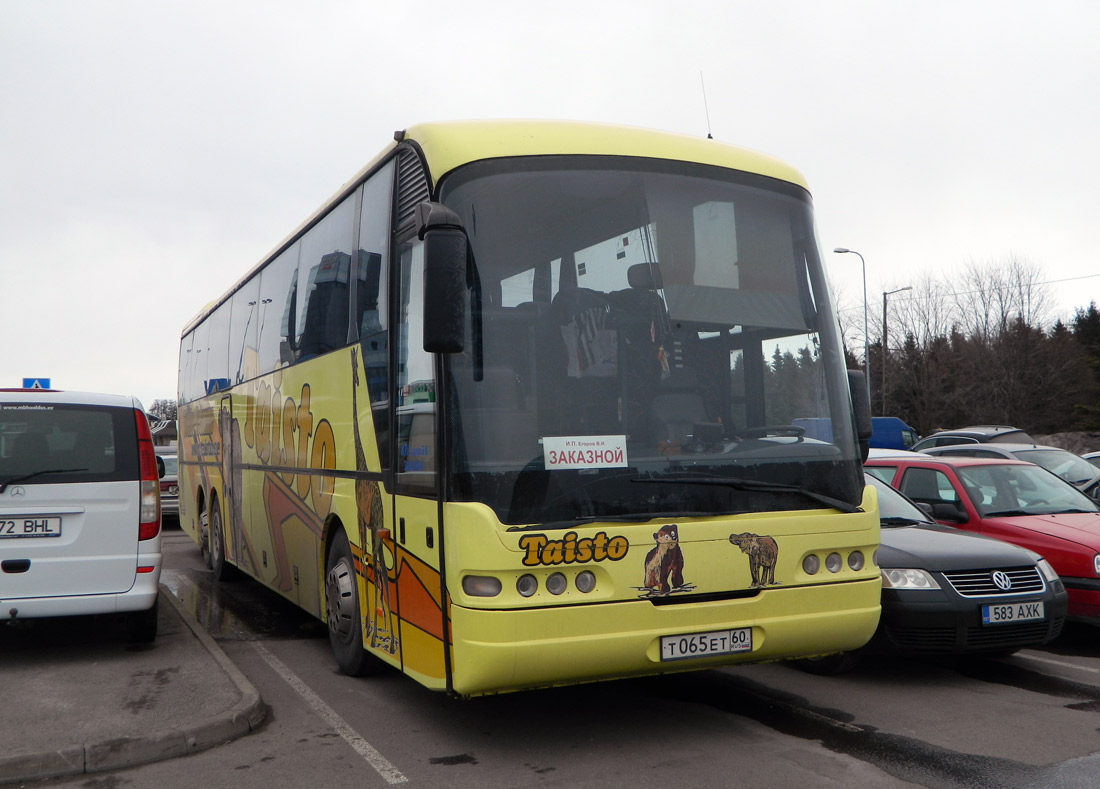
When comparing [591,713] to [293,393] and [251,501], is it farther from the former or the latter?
[251,501]

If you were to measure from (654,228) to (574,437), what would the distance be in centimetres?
131

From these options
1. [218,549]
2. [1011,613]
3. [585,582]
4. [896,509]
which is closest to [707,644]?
[585,582]

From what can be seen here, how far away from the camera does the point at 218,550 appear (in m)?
12.4

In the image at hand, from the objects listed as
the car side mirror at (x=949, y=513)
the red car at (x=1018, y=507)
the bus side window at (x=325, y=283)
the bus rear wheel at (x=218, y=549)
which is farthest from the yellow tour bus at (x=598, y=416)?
the bus rear wheel at (x=218, y=549)

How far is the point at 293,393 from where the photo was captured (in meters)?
8.36

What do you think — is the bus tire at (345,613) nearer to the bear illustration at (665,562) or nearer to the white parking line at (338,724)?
the white parking line at (338,724)

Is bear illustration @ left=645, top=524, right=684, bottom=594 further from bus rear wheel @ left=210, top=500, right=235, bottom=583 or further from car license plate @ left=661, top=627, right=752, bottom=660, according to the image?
bus rear wheel @ left=210, top=500, right=235, bottom=583

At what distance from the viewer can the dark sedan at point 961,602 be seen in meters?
6.75

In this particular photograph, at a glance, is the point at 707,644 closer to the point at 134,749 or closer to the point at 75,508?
the point at 134,749

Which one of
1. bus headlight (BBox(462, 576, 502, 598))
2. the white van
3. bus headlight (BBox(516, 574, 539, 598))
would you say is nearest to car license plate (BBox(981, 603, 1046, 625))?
bus headlight (BBox(516, 574, 539, 598))

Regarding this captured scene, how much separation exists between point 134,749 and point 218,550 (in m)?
7.51

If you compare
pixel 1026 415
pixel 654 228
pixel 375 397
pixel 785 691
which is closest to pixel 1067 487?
pixel 785 691

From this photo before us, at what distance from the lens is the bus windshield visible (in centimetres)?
503

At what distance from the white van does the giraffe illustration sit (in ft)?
6.32
